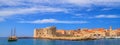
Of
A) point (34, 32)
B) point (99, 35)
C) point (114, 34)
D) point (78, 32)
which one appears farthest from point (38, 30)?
point (114, 34)

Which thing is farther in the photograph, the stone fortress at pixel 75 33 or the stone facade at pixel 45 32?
the stone fortress at pixel 75 33

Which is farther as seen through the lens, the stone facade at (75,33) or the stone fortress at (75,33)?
the stone facade at (75,33)

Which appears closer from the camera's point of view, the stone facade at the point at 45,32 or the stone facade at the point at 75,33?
the stone facade at the point at 45,32

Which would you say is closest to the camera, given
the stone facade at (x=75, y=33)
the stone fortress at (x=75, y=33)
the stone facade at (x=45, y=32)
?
the stone facade at (x=45, y=32)

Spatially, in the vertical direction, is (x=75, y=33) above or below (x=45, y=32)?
below

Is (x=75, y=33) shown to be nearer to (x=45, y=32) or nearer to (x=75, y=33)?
(x=75, y=33)

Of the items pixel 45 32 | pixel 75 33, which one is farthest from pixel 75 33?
pixel 45 32


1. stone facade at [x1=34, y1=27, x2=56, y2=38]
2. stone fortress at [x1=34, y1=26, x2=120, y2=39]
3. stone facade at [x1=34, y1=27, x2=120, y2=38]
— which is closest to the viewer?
stone facade at [x1=34, y1=27, x2=56, y2=38]

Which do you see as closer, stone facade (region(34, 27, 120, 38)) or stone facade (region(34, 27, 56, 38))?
stone facade (region(34, 27, 56, 38))

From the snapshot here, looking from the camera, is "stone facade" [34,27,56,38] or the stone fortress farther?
the stone fortress

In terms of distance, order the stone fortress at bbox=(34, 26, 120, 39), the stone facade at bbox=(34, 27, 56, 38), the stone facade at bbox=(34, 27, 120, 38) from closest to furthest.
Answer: the stone facade at bbox=(34, 27, 56, 38), the stone fortress at bbox=(34, 26, 120, 39), the stone facade at bbox=(34, 27, 120, 38)

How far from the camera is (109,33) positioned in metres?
54.3

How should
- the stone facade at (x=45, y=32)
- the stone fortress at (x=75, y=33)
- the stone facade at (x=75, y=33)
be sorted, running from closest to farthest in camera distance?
1. the stone facade at (x=45, y=32)
2. the stone fortress at (x=75, y=33)
3. the stone facade at (x=75, y=33)

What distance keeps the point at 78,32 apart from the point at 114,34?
7.55m
